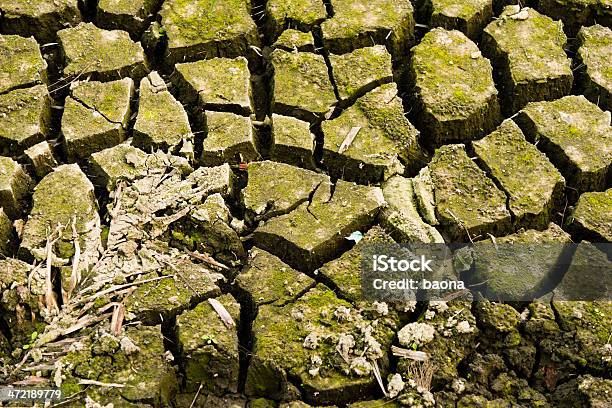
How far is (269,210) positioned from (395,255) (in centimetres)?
52

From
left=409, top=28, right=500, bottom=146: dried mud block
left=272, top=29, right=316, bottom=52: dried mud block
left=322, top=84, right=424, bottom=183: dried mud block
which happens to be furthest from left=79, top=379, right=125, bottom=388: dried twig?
left=272, top=29, right=316, bottom=52: dried mud block

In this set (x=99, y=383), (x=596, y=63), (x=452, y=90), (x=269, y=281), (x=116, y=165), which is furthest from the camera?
(x=596, y=63)

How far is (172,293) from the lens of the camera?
3098mm

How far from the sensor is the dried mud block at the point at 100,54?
3895 mm

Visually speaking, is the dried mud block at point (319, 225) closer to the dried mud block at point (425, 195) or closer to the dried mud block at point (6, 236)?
the dried mud block at point (425, 195)

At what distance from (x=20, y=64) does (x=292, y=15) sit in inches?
50.2

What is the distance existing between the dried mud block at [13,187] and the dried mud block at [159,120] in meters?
0.48

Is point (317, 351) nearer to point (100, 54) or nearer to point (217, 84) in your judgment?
point (217, 84)

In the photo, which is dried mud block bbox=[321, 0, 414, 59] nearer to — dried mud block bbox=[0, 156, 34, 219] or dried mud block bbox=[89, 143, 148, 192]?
dried mud block bbox=[89, 143, 148, 192]

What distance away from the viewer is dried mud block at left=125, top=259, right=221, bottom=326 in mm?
3045

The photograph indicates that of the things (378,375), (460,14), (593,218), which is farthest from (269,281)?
(460,14)

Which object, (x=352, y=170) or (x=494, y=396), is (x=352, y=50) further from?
(x=494, y=396)

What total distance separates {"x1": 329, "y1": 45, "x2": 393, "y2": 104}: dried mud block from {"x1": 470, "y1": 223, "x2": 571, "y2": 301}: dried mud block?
934mm

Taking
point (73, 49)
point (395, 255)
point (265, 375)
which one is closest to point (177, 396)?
point (265, 375)
